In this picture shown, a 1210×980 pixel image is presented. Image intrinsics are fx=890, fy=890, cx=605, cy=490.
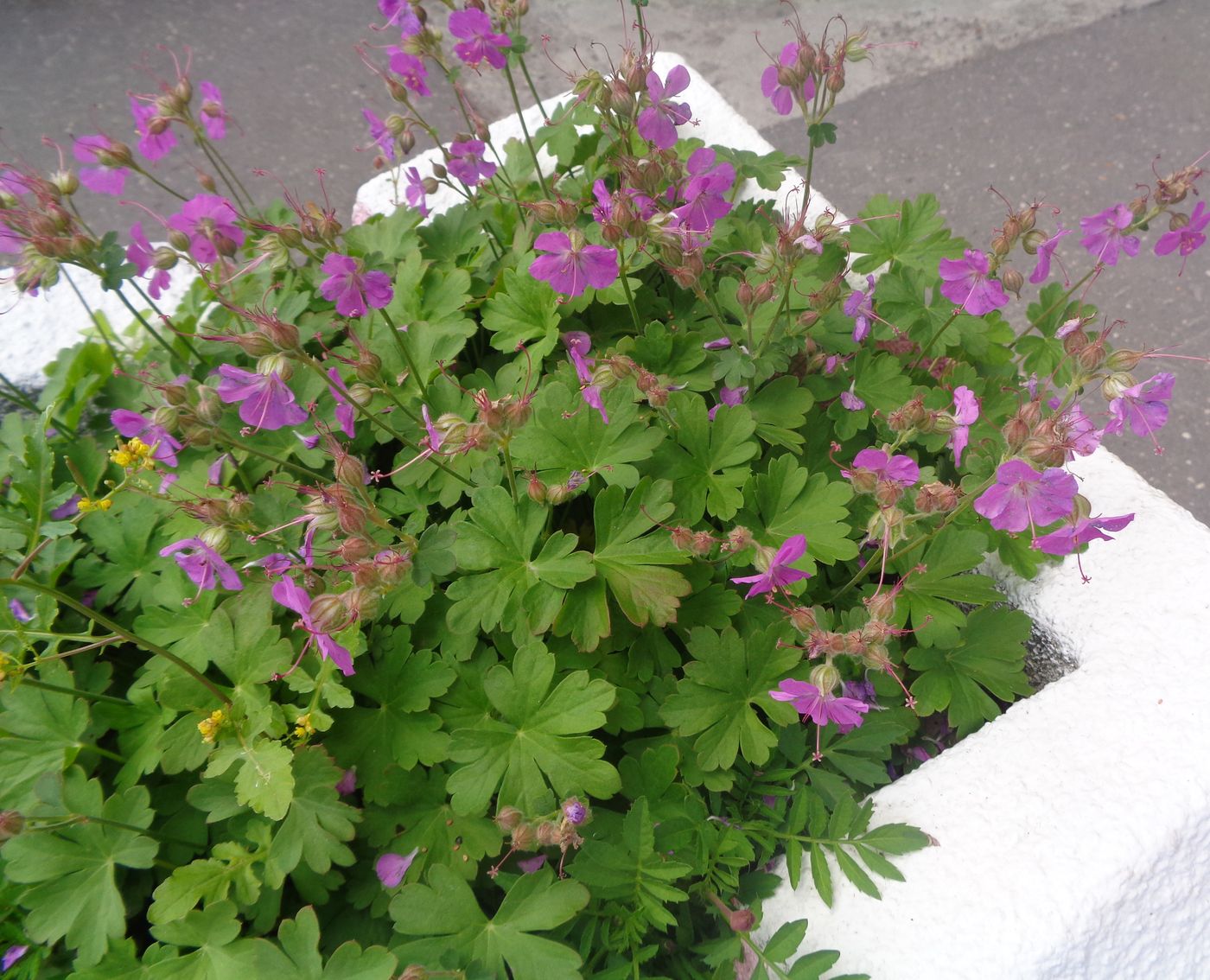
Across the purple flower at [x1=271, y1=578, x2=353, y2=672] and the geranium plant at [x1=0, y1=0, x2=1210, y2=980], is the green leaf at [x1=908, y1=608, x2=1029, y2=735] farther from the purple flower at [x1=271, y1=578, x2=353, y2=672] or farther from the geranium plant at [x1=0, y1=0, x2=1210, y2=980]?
the purple flower at [x1=271, y1=578, x2=353, y2=672]

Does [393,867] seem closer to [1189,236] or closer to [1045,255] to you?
[1045,255]

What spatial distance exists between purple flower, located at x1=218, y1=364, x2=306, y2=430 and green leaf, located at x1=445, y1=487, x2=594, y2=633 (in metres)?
0.27

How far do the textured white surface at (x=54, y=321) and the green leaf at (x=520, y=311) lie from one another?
820 millimetres

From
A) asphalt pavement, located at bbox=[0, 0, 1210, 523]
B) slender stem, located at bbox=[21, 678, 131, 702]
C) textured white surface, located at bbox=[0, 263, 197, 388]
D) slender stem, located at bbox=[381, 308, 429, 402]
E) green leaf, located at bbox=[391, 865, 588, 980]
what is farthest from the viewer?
asphalt pavement, located at bbox=[0, 0, 1210, 523]

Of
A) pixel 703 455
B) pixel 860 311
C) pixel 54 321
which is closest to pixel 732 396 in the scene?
pixel 703 455

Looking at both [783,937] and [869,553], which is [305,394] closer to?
[869,553]

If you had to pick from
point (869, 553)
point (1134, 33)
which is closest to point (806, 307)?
point (869, 553)

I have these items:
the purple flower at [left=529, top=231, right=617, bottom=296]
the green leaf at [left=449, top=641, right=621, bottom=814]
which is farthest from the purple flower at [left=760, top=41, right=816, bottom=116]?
the green leaf at [left=449, top=641, right=621, bottom=814]

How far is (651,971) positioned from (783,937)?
251 millimetres

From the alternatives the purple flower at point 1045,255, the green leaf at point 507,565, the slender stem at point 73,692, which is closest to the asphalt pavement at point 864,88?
the purple flower at point 1045,255

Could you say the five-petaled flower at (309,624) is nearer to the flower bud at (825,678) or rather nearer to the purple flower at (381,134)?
the flower bud at (825,678)

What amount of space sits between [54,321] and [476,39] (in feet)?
3.67

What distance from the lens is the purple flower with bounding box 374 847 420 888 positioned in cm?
121

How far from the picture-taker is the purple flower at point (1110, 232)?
4.41ft
